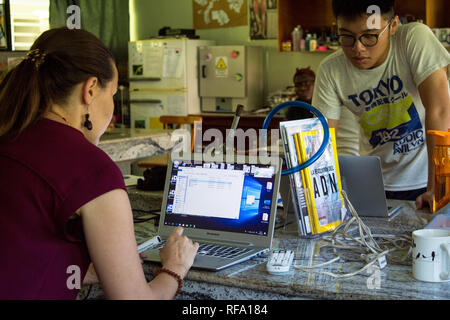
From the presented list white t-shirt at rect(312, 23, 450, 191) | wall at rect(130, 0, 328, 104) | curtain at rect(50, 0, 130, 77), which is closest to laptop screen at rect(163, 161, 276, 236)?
white t-shirt at rect(312, 23, 450, 191)

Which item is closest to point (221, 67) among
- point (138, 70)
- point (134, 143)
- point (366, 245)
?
point (138, 70)

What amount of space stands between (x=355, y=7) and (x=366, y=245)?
92cm

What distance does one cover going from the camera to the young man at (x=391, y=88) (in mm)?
2082

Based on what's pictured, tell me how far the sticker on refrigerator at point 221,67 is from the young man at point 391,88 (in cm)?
394

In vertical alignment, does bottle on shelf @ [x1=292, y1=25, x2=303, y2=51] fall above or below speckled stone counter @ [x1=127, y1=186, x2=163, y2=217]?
above

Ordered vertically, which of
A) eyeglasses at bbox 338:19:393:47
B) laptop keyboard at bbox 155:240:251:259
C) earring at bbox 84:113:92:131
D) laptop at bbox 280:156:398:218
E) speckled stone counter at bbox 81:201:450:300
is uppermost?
eyeglasses at bbox 338:19:393:47

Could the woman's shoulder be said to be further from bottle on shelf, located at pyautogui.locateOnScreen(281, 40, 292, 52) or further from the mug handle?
bottle on shelf, located at pyautogui.locateOnScreen(281, 40, 292, 52)

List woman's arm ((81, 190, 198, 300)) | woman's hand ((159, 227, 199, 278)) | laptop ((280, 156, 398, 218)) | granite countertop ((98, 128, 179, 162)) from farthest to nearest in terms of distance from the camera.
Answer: granite countertop ((98, 128, 179, 162)) → laptop ((280, 156, 398, 218)) → woman's hand ((159, 227, 199, 278)) → woman's arm ((81, 190, 198, 300))

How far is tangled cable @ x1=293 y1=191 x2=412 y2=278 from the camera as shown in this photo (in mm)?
1402

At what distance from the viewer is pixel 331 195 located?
1.75m

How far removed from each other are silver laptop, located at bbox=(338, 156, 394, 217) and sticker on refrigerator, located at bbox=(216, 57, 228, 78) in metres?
4.56
